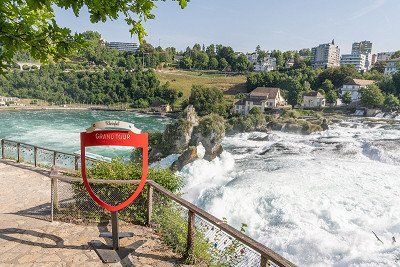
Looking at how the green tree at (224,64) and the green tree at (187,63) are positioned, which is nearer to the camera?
the green tree at (224,64)

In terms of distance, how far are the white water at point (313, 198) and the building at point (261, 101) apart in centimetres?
4520

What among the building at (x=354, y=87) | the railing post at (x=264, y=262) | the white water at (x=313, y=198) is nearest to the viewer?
the railing post at (x=264, y=262)

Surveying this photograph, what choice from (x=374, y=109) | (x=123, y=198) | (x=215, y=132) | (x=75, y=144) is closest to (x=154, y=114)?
(x=75, y=144)

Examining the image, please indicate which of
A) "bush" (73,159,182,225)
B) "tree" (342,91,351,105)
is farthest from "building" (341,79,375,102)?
"bush" (73,159,182,225)

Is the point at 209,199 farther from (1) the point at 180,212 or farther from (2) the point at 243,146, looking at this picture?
(2) the point at 243,146

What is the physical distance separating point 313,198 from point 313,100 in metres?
72.0

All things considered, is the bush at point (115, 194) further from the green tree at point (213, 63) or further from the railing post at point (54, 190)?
the green tree at point (213, 63)

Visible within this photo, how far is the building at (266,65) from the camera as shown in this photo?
518 feet

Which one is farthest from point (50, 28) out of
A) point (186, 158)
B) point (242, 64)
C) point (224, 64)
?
point (224, 64)

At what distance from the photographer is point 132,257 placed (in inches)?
236

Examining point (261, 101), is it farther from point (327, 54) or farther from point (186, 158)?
point (327, 54)

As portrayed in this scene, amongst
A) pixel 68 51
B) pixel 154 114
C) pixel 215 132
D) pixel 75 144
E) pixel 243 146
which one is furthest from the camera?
pixel 154 114

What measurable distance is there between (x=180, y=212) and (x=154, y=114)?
327 feet

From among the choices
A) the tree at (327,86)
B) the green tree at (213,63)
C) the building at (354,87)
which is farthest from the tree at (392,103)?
the green tree at (213,63)
